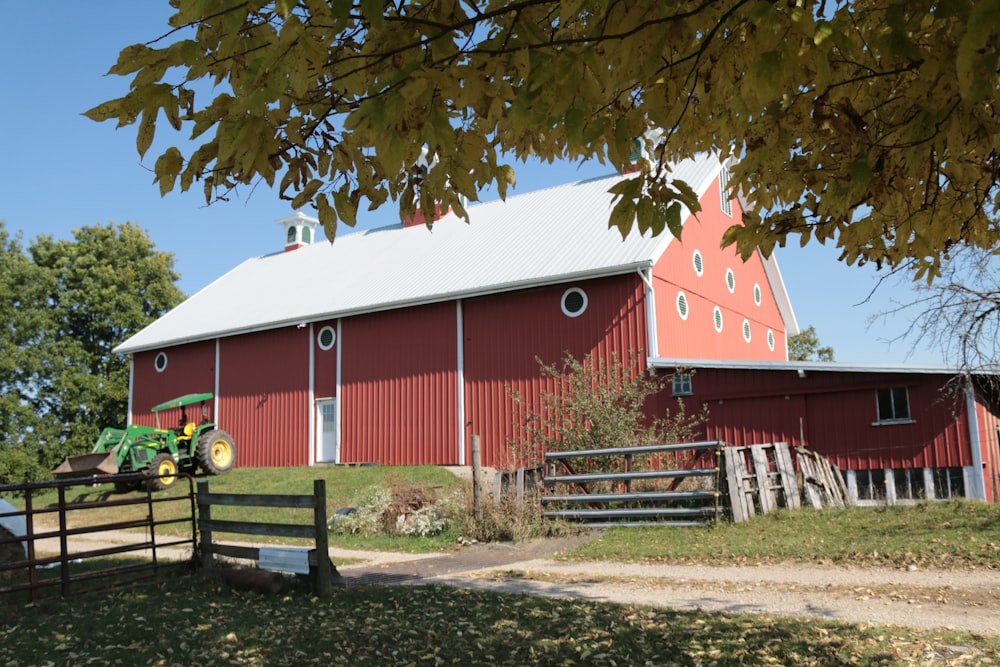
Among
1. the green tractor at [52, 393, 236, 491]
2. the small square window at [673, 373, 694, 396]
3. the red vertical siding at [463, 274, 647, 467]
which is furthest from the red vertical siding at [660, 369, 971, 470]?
the green tractor at [52, 393, 236, 491]

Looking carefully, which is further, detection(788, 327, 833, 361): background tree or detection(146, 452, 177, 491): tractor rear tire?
detection(788, 327, 833, 361): background tree

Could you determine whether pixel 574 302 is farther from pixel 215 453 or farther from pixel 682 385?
pixel 215 453

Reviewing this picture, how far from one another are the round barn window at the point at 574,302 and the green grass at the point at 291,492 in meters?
4.80

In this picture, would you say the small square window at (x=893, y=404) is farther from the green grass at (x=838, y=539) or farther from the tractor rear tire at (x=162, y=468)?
the tractor rear tire at (x=162, y=468)

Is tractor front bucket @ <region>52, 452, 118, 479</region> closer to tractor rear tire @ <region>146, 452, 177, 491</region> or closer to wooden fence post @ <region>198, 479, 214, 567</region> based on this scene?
tractor rear tire @ <region>146, 452, 177, 491</region>

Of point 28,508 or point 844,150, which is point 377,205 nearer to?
point 844,150

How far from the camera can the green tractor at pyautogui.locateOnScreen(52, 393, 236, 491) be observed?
1918 centimetres

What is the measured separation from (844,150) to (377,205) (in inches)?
92.4

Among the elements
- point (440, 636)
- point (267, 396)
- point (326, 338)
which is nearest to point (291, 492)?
point (326, 338)

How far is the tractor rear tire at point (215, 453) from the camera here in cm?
2134

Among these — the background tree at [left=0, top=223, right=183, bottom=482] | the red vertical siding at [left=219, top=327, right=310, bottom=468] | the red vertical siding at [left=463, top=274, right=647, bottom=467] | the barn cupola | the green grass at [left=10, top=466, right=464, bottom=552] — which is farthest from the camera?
the background tree at [left=0, top=223, right=183, bottom=482]

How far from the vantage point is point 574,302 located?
1884 centimetres

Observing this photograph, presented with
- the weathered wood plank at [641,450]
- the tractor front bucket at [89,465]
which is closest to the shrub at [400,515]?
the weathered wood plank at [641,450]

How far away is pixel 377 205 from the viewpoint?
3.82m
